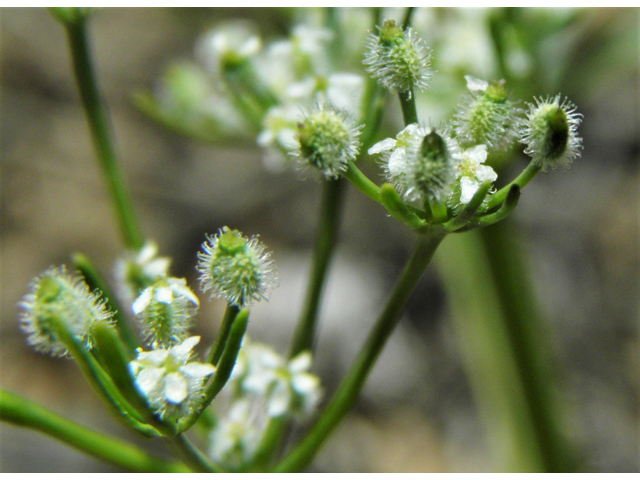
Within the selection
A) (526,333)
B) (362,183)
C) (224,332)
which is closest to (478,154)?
(362,183)

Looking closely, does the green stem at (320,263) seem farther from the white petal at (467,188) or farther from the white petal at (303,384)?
the white petal at (467,188)

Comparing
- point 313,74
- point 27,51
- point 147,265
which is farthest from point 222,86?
point 27,51

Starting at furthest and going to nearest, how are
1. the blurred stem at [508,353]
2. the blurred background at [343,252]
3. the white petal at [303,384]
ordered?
1. the blurred background at [343,252]
2. the blurred stem at [508,353]
3. the white petal at [303,384]

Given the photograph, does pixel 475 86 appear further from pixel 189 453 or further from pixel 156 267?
pixel 189 453

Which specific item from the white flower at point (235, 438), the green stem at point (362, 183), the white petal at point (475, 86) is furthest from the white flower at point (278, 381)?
the white petal at point (475, 86)

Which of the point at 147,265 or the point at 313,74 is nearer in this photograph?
the point at 147,265

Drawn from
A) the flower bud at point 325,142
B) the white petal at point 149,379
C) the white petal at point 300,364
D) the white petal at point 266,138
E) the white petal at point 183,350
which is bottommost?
the white petal at point 300,364

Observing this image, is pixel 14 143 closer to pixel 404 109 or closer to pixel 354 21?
pixel 354 21
